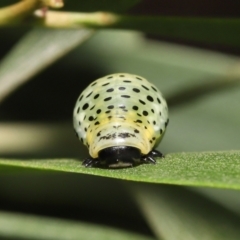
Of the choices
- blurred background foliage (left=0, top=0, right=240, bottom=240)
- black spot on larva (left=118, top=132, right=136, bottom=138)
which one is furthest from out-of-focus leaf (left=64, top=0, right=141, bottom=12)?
black spot on larva (left=118, top=132, right=136, bottom=138)

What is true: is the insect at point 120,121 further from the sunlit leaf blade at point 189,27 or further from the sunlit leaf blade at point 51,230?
the sunlit leaf blade at point 51,230

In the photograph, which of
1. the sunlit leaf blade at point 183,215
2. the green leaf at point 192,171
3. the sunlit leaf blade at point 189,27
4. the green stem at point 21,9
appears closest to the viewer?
the green leaf at point 192,171

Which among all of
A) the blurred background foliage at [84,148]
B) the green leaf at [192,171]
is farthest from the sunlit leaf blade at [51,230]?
the green leaf at [192,171]

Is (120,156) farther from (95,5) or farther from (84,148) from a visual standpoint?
(84,148)

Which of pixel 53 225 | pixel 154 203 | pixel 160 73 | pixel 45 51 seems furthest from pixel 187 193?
pixel 160 73

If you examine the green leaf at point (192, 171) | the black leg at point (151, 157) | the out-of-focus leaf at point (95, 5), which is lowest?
the black leg at point (151, 157)
